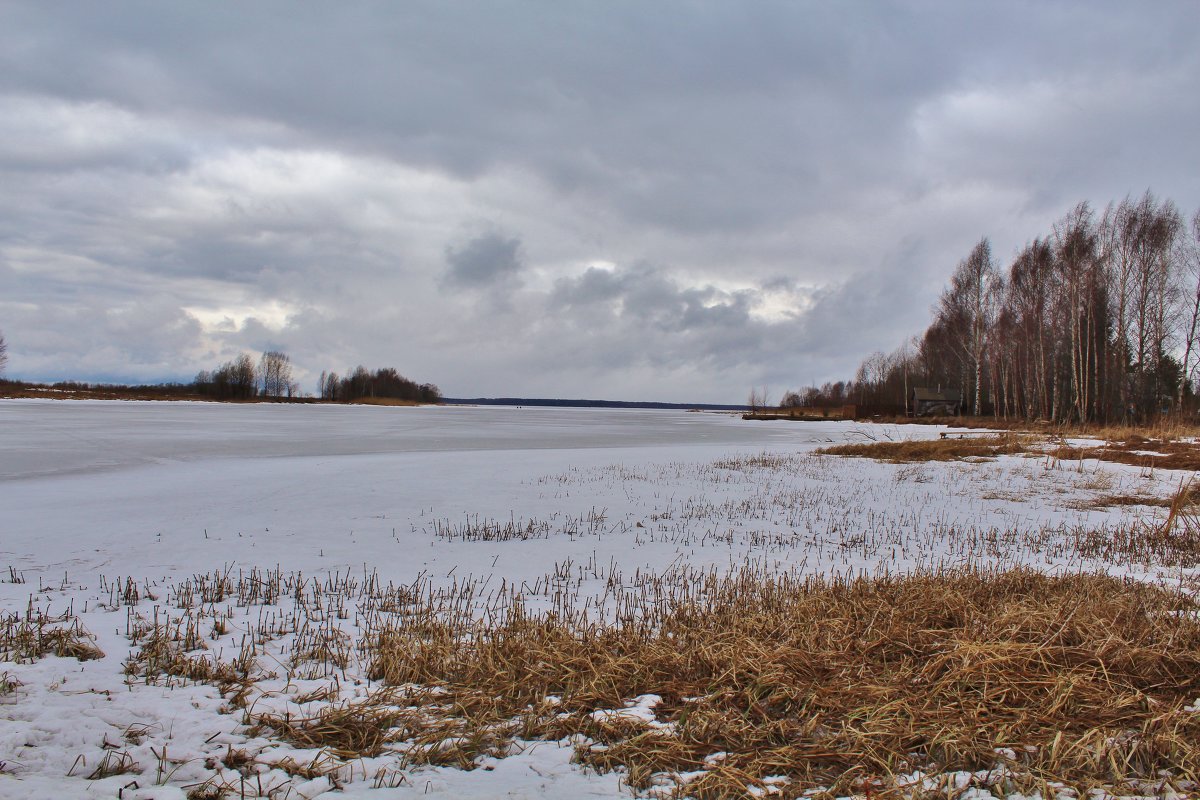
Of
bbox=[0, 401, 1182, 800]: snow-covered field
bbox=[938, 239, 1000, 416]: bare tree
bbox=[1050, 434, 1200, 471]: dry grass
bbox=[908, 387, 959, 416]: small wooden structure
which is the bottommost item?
bbox=[0, 401, 1182, 800]: snow-covered field

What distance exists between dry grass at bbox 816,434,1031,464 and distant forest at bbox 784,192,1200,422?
312 inches

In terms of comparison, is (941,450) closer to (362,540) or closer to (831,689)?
(362,540)

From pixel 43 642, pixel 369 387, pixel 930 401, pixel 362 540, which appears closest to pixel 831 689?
pixel 43 642

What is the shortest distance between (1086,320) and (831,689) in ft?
150

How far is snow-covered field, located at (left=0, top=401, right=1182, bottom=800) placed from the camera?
114 inches

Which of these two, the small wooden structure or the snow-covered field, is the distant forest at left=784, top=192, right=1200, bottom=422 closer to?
the small wooden structure

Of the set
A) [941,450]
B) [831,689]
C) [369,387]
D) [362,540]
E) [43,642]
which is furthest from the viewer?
[369,387]

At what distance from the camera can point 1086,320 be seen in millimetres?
38781

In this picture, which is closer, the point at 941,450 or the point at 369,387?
the point at 941,450

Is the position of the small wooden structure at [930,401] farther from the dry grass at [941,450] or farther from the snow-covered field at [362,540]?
the snow-covered field at [362,540]

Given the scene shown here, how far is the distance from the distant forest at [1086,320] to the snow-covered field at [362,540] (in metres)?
21.7

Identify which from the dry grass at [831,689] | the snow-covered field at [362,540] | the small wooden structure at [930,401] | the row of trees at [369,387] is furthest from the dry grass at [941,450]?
the row of trees at [369,387]

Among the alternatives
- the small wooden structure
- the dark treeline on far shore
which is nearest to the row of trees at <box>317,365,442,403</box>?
the dark treeline on far shore

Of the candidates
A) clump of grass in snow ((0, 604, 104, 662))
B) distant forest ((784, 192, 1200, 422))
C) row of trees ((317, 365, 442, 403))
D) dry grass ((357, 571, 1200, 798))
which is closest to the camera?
dry grass ((357, 571, 1200, 798))
